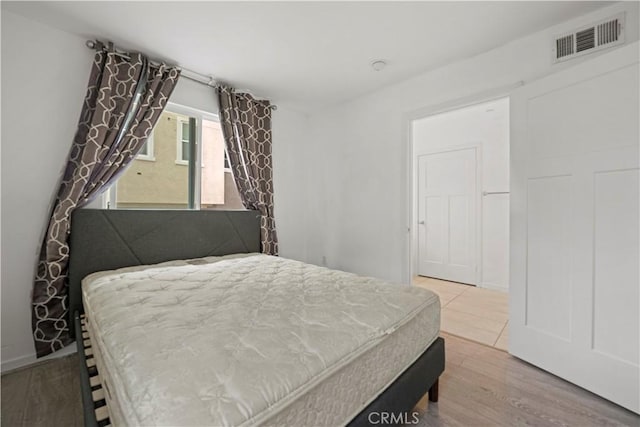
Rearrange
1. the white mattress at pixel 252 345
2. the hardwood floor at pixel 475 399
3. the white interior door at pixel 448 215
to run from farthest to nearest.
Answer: the white interior door at pixel 448 215
the hardwood floor at pixel 475 399
the white mattress at pixel 252 345

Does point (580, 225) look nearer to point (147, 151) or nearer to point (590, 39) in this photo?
point (590, 39)

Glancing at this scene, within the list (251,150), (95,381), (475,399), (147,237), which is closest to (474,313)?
(475,399)

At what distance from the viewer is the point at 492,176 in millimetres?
3875

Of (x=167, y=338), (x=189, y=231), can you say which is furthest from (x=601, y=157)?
(x=189, y=231)

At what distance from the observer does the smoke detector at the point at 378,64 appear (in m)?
2.53

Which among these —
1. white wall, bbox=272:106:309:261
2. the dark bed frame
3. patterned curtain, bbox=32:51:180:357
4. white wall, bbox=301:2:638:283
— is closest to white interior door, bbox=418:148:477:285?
white wall, bbox=301:2:638:283

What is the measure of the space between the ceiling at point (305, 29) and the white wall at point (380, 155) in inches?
6.1

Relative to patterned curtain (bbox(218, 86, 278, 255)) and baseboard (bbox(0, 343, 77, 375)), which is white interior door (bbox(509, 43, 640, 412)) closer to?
patterned curtain (bbox(218, 86, 278, 255))

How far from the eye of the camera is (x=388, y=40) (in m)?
2.21

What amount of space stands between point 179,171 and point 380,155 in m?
2.26

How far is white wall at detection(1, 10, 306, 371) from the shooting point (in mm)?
1873

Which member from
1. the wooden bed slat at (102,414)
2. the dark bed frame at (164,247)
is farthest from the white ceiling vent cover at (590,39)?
the wooden bed slat at (102,414)

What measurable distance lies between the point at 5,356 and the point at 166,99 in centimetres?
227

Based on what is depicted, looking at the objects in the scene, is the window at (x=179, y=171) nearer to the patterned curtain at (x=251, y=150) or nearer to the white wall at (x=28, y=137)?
the patterned curtain at (x=251, y=150)
